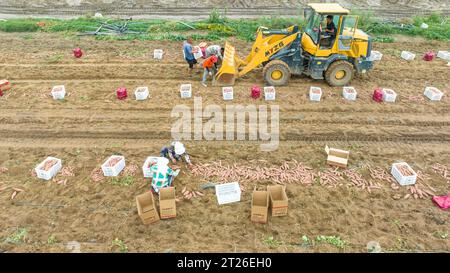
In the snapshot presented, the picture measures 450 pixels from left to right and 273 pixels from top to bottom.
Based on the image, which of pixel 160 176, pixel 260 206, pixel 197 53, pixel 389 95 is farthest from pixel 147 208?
pixel 389 95

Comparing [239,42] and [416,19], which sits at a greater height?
[416,19]

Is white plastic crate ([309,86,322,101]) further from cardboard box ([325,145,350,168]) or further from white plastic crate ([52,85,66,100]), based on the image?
white plastic crate ([52,85,66,100])

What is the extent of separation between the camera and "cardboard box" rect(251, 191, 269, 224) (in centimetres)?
639

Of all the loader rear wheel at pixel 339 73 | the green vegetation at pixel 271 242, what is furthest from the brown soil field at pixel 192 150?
the loader rear wheel at pixel 339 73

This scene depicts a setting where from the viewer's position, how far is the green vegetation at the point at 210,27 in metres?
15.7

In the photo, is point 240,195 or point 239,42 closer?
point 240,195

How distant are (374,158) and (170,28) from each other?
12.1m

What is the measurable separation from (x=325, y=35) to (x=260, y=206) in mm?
6761

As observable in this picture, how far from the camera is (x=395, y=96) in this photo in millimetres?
10500

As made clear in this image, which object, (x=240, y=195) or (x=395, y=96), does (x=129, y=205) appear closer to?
(x=240, y=195)

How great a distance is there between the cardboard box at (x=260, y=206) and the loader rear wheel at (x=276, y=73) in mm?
5434

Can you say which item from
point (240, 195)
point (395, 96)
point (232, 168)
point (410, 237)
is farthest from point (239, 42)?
point (410, 237)

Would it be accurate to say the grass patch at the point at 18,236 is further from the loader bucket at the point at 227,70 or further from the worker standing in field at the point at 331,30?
the worker standing in field at the point at 331,30

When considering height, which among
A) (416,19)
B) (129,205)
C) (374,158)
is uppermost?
(416,19)
